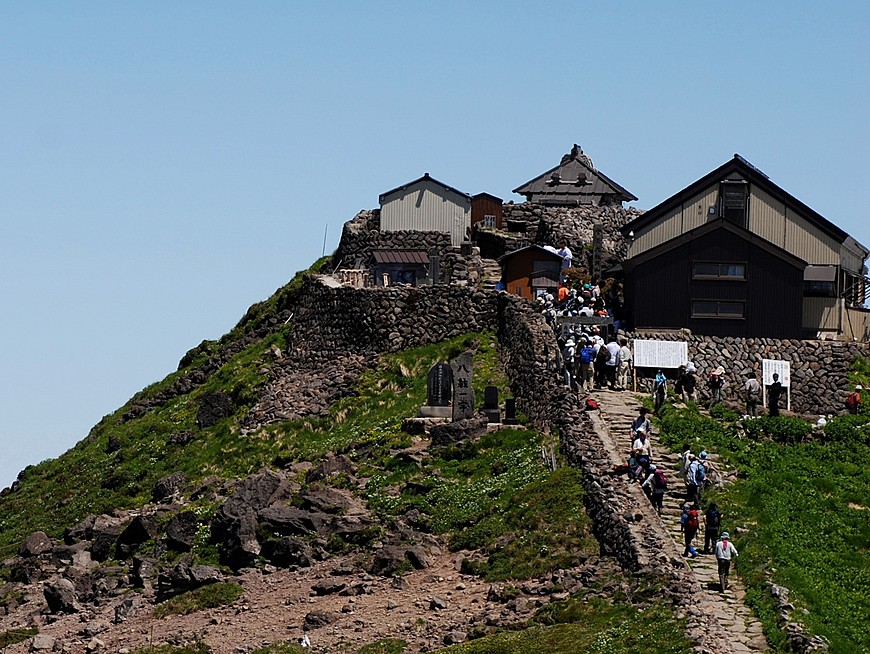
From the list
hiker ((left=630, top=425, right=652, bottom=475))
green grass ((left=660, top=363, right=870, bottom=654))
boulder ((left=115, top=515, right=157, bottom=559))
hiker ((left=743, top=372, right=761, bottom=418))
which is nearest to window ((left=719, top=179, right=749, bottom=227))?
hiker ((left=743, top=372, right=761, bottom=418))

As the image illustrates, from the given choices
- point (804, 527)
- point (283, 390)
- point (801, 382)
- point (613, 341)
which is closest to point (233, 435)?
point (283, 390)

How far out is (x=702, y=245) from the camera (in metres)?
69.4

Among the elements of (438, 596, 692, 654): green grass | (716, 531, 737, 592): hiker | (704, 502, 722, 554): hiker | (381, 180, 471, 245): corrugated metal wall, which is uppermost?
(381, 180, 471, 245): corrugated metal wall

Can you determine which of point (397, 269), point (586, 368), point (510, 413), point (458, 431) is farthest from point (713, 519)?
point (397, 269)

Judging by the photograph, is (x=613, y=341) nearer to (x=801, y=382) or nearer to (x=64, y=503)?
(x=801, y=382)

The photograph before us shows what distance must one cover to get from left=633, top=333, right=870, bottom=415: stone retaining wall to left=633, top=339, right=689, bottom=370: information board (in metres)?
1.13

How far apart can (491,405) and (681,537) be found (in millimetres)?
A: 16253

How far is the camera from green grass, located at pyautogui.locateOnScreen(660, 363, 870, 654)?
4300 cm

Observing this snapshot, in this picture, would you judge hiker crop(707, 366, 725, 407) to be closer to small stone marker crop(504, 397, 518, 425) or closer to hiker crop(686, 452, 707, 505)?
small stone marker crop(504, 397, 518, 425)

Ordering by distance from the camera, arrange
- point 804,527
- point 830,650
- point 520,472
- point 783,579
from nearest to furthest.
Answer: point 830,650 → point 783,579 → point 804,527 → point 520,472

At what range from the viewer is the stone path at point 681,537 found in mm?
41500

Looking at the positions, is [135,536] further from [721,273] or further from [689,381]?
[721,273]

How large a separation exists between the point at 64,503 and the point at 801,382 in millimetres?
27710

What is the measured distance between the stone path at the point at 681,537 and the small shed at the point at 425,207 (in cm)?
2536
